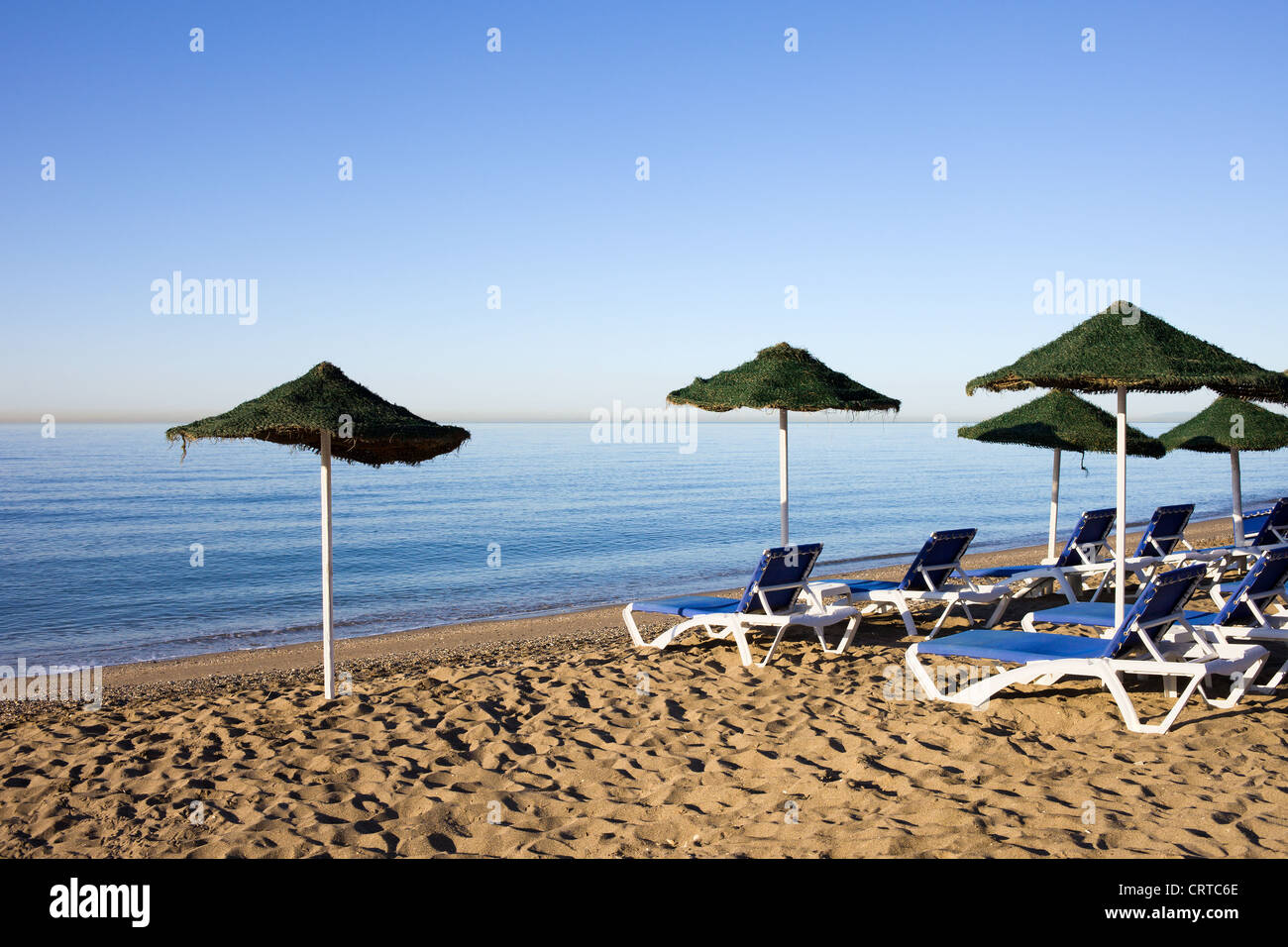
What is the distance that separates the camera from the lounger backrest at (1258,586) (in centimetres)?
591

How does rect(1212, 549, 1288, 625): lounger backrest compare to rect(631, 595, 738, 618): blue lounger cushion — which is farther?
rect(631, 595, 738, 618): blue lounger cushion

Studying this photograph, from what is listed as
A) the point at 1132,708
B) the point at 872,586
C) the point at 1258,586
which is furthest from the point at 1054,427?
the point at 1132,708

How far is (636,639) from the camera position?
8133 millimetres

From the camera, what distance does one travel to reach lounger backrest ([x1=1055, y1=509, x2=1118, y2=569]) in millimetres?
9695

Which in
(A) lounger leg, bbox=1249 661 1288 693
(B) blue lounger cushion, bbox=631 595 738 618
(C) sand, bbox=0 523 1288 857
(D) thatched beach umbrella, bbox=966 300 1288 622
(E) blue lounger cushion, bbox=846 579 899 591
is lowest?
(C) sand, bbox=0 523 1288 857

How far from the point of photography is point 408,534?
25016 mm

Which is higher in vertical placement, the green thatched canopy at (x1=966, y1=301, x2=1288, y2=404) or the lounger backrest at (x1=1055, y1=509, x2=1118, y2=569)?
the green thatched canopy at (x1=966, y1=301, x2=1288, y2=404)

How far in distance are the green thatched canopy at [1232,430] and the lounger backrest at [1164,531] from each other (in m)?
1.75

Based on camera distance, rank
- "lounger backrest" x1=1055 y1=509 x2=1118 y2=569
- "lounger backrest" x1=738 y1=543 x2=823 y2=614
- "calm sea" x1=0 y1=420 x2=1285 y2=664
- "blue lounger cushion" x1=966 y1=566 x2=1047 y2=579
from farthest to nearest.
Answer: "calm sea" x1=0 y1=420 x2=1285 y2=664, "lounger backrest" x1=1055 y1=509 x2=1118 y2=569, "blue lounger cushion" x1=966 y1=566 x2=1047 y2=579, "lounger backrest" x1=738 y1=543 x2=823 y2=614

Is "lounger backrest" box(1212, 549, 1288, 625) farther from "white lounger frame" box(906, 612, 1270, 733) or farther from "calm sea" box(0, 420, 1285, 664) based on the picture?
"calm sea" box(0, 420, 1285, 664)

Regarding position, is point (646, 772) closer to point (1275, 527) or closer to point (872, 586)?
point (872, 586)

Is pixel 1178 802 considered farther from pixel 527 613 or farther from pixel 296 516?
pixel 296 516

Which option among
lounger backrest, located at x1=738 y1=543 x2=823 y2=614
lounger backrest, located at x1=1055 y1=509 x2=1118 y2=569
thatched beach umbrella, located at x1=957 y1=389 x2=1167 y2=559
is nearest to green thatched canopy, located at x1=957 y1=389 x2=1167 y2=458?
thatched beach umbrella, located at x1=957 y1=389 x2=1167 y2=559

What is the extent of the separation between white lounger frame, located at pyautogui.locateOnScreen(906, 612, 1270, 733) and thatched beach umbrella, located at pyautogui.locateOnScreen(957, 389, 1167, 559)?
14.1 feet
